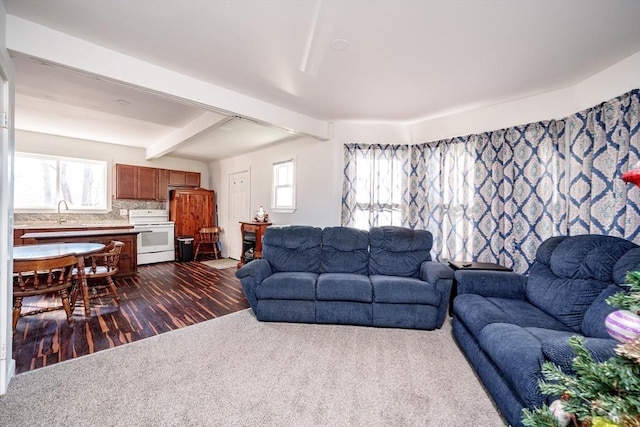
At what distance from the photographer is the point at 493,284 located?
245 cm

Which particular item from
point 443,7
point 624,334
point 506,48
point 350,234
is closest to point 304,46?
point 443,7

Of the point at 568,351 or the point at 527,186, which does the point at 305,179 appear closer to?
the point at 527,186

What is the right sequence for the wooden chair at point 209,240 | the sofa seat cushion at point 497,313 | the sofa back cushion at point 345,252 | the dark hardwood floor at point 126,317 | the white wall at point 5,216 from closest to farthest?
the white wall at point 5,216 → the sofa seat cushion at point 497,313 → the dark hardwood floor at point 126,317 → the sofa back cushion at point 345,252 → the wooden chair at point 209,240

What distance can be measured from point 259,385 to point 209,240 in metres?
5.46

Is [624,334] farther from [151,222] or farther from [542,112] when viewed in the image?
[151,222]

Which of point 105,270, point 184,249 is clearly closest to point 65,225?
point 184,249

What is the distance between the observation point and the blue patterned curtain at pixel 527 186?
7.50 ft

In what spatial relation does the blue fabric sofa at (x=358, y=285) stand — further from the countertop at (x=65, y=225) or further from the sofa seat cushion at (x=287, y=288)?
the countertop at (x=65, y=225)

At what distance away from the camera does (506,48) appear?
217cm

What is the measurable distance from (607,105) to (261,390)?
3.74m

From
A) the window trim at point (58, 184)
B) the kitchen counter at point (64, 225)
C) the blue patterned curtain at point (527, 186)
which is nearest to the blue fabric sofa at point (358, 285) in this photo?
the blue patterned curtain at point (527, 186)

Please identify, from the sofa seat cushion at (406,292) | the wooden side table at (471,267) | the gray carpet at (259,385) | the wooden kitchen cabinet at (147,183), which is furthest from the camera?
the wooden kitchen cabinet at (147,183)

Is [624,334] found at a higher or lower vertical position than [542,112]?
lower

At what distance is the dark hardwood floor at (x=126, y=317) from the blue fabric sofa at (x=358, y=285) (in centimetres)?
71
